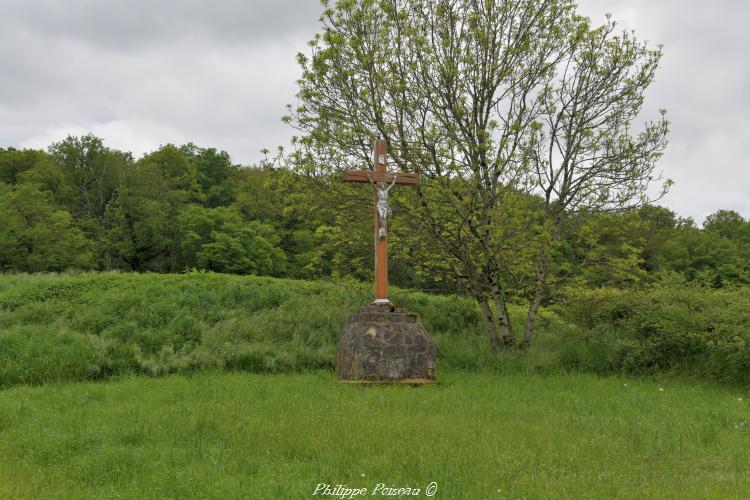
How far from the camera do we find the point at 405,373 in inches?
439

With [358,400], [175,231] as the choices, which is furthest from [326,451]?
[175,231]

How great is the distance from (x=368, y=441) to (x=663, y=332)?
28.7 ft

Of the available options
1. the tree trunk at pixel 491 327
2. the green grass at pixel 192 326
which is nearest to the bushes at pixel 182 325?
the green grass at pixel 192 326

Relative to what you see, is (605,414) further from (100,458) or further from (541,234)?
(100,458)

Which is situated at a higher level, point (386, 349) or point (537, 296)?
point (537, 296)

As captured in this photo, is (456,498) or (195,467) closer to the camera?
(456,498)

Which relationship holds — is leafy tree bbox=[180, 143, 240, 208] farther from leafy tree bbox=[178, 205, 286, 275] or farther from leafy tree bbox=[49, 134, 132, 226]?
leafy tree bbox=[178, 205, 286, 275]

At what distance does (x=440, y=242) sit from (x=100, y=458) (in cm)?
976

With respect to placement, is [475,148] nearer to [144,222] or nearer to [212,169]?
[144,222]

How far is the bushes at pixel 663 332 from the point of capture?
38.7 ft

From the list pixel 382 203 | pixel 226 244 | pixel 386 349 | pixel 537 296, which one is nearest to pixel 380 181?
pixel 382 203

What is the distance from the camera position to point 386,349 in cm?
1116

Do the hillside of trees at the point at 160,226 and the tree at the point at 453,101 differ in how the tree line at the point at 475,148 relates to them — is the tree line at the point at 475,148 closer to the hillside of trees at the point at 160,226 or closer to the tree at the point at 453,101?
the tree at the point at 453,101

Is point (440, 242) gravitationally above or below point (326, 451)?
above
